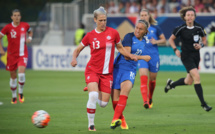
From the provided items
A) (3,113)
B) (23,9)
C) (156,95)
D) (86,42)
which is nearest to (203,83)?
(156,95)

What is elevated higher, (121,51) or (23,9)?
(121,51)

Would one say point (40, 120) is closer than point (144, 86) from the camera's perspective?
Yes

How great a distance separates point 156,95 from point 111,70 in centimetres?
Answer: 704

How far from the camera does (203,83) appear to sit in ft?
65.0

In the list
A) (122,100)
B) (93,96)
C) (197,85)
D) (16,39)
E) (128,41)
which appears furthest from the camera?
(16,39)

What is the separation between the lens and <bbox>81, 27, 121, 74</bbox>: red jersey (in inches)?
356

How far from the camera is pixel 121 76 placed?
30.3 ft

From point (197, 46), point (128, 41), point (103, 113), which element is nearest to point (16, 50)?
point (103, 113)

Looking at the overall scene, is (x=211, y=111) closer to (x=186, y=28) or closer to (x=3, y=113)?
(x=186, y=28)

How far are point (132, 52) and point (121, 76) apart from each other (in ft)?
2.05

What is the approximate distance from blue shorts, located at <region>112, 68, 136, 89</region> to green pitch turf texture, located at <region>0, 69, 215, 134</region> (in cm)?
89

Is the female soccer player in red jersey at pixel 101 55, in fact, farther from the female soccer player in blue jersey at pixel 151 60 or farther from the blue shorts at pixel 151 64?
the blue shorts at pixel 151 64

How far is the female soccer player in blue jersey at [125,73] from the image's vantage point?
9047 mm

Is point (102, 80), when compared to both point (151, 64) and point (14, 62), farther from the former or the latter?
point (14, 62)
